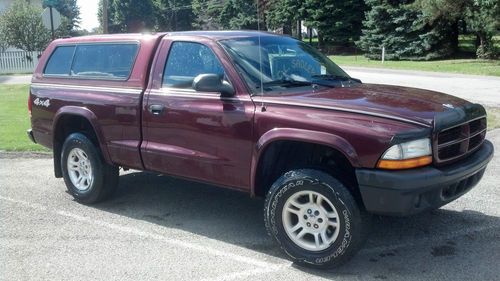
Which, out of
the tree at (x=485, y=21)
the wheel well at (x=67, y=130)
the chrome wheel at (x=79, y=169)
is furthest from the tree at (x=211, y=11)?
the chrome wheel at (x=79, y=169)

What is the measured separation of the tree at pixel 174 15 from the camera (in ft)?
196

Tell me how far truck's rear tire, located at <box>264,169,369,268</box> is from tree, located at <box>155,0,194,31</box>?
178 feet

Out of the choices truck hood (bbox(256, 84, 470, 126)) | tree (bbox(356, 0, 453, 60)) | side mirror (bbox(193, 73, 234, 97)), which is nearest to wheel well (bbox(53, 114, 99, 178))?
side mirror (bbox(193, 73, 234, 97))

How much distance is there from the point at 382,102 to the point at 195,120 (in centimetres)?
166

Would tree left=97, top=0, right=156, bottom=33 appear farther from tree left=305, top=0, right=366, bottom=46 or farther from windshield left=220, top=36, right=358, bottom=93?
windshield left=220, top=36, right=358, bottom=93

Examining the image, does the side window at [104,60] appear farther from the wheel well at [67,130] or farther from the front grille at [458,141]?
the front grille at [458,141]

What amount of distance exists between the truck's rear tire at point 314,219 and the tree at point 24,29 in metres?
36.4

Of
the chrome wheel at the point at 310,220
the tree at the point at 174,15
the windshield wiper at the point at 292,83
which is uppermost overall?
the tree at the point at 174,15

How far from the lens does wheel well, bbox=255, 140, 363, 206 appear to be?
4387 millimetres

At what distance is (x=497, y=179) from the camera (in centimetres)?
672

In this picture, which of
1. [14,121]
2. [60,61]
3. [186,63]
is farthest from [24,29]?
[186,63]

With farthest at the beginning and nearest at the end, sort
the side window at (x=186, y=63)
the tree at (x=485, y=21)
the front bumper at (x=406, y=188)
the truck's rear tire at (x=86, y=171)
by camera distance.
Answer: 1. the tree at (x=485, y=21)
2. the truck's rear tire at (x=86, y=171)
3. the side window at (x=186, y=63)
4. the front bumper at (x=406, y=188)

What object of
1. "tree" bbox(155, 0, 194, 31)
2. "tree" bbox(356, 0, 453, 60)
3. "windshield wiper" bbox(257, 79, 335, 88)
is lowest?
"windshield wiper" bbox(257, 79, 335, 88)

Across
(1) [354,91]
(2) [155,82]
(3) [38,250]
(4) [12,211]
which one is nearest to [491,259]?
(1) [354,91]
